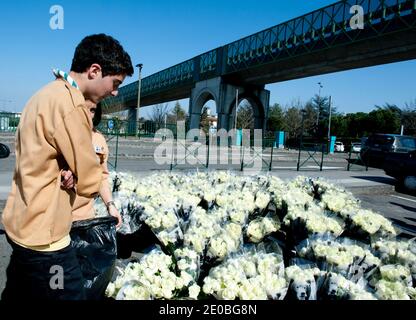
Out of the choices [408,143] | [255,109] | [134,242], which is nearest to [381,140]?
[408,143]

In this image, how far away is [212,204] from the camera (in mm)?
4309

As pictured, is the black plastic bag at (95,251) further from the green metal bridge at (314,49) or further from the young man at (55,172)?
the green metal bridge at (314,49)

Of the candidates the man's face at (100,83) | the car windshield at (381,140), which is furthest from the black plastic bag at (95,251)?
the car windshield at (381,140)

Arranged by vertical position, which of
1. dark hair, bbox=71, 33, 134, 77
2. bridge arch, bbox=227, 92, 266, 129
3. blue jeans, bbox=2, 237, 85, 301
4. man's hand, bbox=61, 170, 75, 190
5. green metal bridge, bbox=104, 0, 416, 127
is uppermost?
green metal bridge, bbox=104, 0, 416, 127


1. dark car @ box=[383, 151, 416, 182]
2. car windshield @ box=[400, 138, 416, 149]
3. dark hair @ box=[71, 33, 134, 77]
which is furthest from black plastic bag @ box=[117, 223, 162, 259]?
car windshield @ box=[400, 138, 416, 149]

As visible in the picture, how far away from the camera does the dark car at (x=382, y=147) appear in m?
17.0

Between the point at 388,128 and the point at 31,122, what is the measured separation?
165 ft

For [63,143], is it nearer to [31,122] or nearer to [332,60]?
[31,122]

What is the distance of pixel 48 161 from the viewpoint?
Result: 1.49 metres

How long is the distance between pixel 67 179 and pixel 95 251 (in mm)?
789

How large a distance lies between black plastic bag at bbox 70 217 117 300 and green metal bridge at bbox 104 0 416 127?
60.8 ft

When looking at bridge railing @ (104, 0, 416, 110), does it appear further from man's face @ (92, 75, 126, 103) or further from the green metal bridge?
man's face @ (92, 75, 126, 103)

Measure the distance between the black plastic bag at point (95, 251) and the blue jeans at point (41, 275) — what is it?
0.40 meters

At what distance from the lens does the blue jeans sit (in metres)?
1.58
